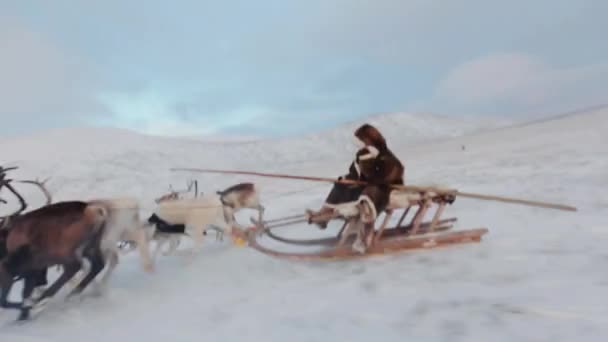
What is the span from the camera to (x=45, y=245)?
12.2ft

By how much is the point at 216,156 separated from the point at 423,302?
15.2 m

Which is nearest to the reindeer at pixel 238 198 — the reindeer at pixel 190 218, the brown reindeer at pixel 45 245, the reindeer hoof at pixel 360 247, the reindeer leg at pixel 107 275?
the reindeer at pixel 190 218

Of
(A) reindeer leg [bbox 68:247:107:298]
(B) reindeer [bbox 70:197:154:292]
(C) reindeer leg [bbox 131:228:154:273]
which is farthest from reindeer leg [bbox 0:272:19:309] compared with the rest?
(C) reindeer leg [bbox 131:228:154:273]

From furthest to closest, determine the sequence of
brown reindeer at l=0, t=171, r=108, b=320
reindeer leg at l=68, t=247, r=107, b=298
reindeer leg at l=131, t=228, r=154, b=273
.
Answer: reindeer leg at l=131, t=228, r=154, b=273, reindeer leg at l=68, t=247, r=107, b=298, brown reindeer at l=0, t=171, r=108, b=320

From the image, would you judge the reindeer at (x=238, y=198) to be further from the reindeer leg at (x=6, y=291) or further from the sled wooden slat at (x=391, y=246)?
the reindeer leg at (x=6, y=291)

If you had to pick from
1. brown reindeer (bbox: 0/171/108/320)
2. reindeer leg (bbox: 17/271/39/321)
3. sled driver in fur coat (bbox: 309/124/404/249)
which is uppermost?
sled driver in fur coat (bbox: 309/124/404/249)

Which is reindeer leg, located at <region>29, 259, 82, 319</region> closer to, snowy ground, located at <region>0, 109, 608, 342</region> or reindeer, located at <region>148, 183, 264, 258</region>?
snowy ground, located at <region>0, 109, 608, 342</region>

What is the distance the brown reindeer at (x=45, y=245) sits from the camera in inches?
145

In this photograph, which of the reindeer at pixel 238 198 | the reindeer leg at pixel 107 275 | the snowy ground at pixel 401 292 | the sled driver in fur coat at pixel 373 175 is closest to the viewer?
the snowy ground at pixel 401 292

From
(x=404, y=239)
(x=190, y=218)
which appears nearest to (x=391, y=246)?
(x=404, y=239)

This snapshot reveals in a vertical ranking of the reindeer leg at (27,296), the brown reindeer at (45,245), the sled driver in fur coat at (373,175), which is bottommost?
the reindeer leg at (27,296)

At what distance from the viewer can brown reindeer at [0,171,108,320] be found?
3686mm

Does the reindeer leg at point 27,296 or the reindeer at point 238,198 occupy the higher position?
the reindeer at point 238,198

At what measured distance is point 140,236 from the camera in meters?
4.41
